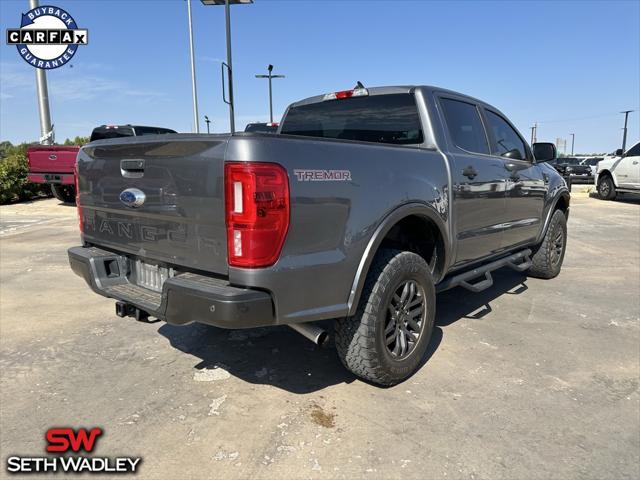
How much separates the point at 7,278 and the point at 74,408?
3.68 m

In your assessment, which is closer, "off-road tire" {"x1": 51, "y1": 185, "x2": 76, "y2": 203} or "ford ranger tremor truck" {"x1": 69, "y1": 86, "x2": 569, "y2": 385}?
"ford ranger tremor truck" {"x1": 69, "y1": 86, "x2": 569, "y2": 385}

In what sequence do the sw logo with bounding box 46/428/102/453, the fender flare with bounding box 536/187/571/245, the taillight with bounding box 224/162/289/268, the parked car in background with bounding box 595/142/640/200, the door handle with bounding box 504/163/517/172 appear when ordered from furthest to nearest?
the parked car in background with bounding box 595/142/640/200, the fender flare with bounding box 536/187/571/245, the door handle with bounding box 504/163/517/172, the sw logo with bounding box 46/428/102/453, the taillight with bounding box 224/162/289/268

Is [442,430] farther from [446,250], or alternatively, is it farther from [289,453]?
[446,250]

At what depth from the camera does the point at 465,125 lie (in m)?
4.00

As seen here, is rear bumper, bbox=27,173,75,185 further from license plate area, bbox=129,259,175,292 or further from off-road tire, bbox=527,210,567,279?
off-road tire, bbox=527,210,567,279

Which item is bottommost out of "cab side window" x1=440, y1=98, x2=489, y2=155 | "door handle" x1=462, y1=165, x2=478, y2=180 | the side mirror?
"door handle" x1=462, y1=165, x2=478, y2=180

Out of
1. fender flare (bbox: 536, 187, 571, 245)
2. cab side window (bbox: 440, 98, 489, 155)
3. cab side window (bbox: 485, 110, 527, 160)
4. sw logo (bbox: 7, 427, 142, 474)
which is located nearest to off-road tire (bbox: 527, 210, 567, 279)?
fender flare (bbox: 536, 187, 571, 245)

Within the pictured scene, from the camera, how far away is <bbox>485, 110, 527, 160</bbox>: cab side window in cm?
444

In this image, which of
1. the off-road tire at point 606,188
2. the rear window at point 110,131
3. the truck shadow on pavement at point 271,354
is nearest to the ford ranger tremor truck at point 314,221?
the truck shadow on pavement at point 271,354

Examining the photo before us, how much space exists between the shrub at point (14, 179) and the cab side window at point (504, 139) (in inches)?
509

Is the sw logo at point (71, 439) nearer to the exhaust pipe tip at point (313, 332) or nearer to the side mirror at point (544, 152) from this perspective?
the exhaust pipe tip at point (313, 332)

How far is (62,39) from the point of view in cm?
1166

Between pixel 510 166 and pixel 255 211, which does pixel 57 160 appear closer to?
pixel 510 166

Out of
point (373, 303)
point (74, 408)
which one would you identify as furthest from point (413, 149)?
point (74, 408)
